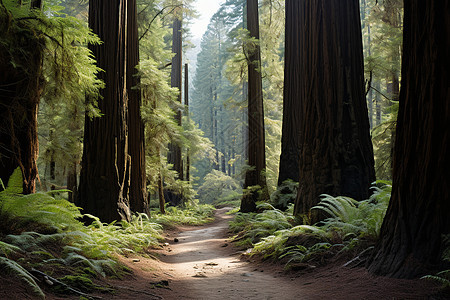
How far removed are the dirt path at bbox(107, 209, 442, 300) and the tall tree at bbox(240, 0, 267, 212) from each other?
6.78m

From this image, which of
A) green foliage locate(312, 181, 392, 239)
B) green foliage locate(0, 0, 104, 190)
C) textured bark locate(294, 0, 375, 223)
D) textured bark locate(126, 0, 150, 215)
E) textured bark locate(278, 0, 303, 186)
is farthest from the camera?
textured bark locate(278, 0, 303, 186)

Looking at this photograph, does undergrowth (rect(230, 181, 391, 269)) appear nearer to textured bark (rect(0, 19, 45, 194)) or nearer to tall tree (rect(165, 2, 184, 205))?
textured bark (rect(0, 19, 45, 194))

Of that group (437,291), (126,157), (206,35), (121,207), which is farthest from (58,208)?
(206,35)

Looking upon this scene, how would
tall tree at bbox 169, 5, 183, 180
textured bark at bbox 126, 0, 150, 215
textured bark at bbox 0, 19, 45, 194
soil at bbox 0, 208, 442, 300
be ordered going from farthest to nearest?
tall tree at bbox 169, 5, 183, 180 < textured bark at bbox 126, 0, 150, 215 < textured bark at bbox 0, 19, 45, 194 < soil at bbox 0, 208, 442, 300

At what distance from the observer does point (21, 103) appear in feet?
16.2

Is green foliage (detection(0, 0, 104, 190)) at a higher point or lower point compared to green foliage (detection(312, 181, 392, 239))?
higher

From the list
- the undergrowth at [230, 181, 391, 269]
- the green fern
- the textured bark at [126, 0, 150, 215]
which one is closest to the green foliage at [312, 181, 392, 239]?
the undergrowth at [230, 181, 391, 269]

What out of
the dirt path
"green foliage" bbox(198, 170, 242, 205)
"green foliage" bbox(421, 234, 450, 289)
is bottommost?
"green foliage" bbox(198, 170, 242, 205)

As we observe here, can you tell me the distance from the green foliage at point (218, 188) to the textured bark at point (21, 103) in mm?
27946

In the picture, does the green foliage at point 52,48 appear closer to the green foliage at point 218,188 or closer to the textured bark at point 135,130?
the textured bark at point 135,130

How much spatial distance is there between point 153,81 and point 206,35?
51634 mm

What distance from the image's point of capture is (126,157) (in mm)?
8141

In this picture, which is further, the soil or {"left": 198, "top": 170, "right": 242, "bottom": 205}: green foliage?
{"left": 198, "top": 170, "right": 242, "bottom": 205}: green foliage

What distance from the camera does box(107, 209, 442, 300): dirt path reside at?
118 inches
